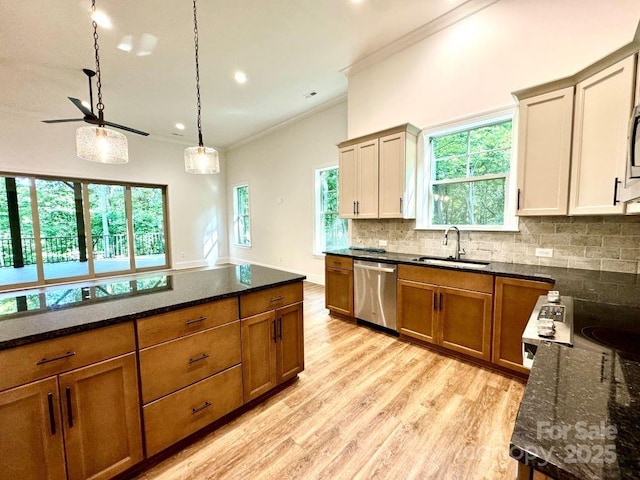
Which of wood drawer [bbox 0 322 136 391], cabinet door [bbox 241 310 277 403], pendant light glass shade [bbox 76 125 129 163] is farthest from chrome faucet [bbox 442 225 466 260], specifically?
pendant light glass shade [bbox 76 125 129 163]

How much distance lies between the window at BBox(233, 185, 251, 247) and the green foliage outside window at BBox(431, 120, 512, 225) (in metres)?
5.36

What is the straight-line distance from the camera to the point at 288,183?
6023 mm

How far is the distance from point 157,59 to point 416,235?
13.6 feet

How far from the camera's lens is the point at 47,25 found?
288 cm

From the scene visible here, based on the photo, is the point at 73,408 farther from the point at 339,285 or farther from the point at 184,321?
the point at 339,285

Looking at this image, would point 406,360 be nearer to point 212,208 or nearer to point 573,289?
point 573,289

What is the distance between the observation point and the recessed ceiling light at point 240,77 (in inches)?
157

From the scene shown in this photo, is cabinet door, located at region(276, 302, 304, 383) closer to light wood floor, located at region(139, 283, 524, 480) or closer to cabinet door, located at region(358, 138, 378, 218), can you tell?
light wood floor, located at region(139, 283, 524, 480)

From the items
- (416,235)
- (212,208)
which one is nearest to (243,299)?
(416,235)

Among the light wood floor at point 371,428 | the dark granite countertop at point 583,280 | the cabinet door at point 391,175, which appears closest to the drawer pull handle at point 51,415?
the light wood floor at point 371,428

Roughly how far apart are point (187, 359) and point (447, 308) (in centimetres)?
228

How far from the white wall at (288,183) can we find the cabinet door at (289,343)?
10.6ft

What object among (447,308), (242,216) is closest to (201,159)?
(447,308)

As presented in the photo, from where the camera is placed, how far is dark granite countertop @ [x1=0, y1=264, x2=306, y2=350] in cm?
118
